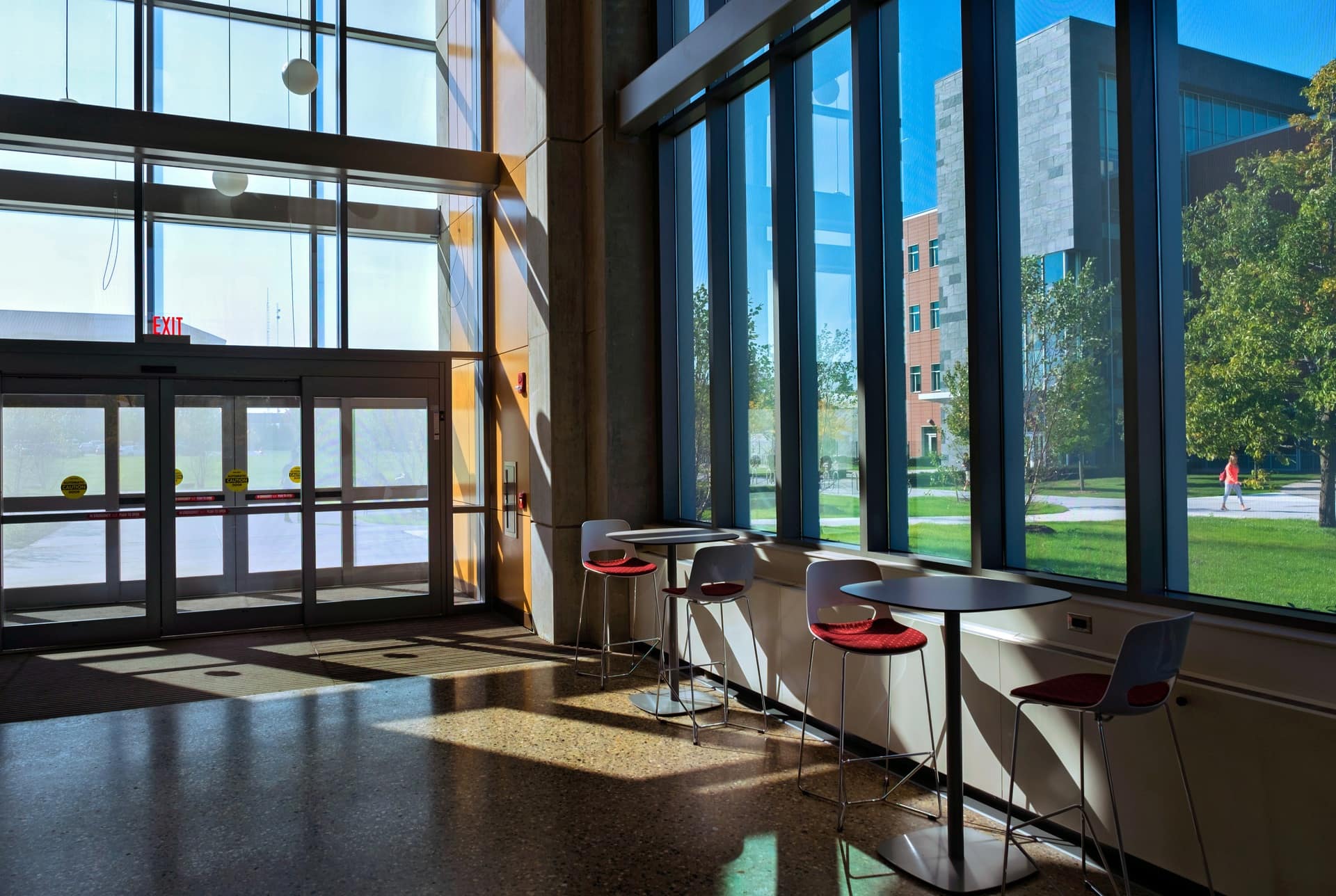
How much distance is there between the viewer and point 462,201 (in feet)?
28.7

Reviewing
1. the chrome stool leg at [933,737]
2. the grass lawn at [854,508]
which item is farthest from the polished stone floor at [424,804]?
the grass lawn at [854,508]

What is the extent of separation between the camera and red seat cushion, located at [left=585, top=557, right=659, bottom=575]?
5.96m

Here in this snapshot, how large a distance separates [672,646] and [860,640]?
184 cm

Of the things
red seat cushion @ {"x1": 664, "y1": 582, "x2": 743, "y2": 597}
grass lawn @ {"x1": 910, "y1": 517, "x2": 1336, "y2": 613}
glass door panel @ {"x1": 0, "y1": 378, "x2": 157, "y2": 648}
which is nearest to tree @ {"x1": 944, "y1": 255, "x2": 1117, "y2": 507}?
grass lawn @ {"x1": 910, "y1": 517, "x2": 1336, "y2": 613}

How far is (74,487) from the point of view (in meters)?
7.36

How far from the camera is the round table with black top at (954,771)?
3.18 metres

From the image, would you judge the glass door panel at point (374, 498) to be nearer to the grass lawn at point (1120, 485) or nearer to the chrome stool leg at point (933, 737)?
the chrome stool leg at point (933, 737)

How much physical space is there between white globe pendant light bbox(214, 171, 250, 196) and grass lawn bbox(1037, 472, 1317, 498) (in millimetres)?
7183

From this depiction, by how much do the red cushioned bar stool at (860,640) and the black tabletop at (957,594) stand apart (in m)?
0.32

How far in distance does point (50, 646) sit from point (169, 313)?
2.90 meters

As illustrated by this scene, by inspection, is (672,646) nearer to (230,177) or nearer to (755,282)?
(755,282)

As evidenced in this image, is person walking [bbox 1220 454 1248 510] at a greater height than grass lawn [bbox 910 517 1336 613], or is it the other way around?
person walking [bbox 1220 454 1248 510]

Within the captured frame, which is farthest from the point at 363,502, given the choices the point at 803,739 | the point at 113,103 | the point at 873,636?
the point at 873,636

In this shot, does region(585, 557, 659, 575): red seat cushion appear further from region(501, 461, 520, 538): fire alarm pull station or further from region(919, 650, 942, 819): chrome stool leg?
region(919, 650, 942, 819): chrome stool leg
